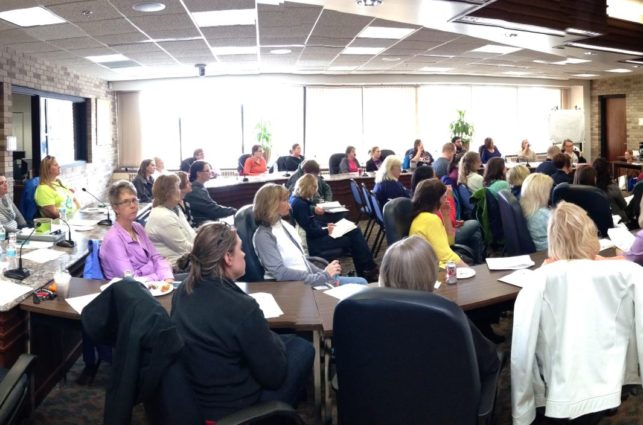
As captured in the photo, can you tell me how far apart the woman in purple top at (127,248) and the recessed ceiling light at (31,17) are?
2.76 metres

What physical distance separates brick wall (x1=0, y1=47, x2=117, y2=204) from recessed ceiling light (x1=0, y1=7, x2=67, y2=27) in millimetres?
1929

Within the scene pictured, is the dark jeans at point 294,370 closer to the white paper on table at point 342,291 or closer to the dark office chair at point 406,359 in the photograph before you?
the white paper on table at point 342,291

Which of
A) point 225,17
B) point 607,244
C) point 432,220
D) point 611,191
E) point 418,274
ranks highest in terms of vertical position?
point 225,17

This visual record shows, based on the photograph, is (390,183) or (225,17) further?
(390,183)

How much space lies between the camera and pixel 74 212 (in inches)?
227

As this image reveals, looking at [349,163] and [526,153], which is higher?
[526,153]

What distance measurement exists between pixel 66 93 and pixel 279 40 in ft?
14.4

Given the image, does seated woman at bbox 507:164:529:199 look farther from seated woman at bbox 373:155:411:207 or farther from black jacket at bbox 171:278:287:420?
black jacket at bbox 171:278:287:420

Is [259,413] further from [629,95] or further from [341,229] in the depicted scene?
[629,95]

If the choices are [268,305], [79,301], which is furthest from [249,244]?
[79,301]

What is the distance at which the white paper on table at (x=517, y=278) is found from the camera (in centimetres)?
304

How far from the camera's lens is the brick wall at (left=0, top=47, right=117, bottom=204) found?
762 cm

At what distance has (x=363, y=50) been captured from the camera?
8.63 metres

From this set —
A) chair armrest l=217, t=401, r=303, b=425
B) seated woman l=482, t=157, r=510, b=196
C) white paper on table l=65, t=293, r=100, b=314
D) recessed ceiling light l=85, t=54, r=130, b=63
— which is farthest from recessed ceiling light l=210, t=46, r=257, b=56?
chair armrest l=217, t=401, r=303, b=425
